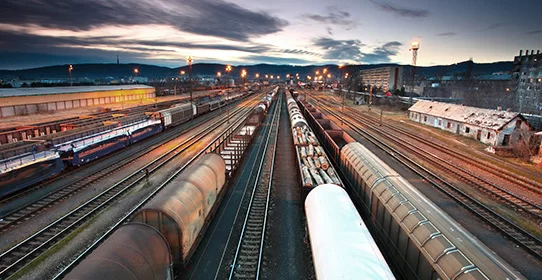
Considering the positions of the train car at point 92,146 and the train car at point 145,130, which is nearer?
the train car at point 92,146

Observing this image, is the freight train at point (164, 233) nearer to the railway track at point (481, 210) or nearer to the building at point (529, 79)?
the railway track at point (481, 210)

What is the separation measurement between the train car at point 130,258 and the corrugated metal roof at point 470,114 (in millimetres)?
39171

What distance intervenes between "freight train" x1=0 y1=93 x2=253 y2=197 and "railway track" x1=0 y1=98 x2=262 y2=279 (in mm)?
5061

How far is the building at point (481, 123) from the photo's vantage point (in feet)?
108

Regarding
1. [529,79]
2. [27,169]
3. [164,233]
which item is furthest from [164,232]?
[529,79]

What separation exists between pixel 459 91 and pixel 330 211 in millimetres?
124824

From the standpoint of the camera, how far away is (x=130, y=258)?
751cm

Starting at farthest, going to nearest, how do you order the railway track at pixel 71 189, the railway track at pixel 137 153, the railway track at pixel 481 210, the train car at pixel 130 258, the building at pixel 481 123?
the building at pixel 481 123, the railway track at pixel 137 153, the railway track at pixel 71 189, the railway track at pixel 481 210, the train car at pixel 130 258

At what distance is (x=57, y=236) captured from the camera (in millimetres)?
14453

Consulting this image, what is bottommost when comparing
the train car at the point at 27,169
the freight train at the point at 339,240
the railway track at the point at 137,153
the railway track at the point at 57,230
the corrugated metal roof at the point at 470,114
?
the railway track at the point at 57,230

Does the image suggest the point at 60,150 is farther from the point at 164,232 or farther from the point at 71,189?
the point at 164,232

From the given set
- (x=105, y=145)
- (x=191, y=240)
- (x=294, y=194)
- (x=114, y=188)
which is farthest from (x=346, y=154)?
(x=105, y=145)

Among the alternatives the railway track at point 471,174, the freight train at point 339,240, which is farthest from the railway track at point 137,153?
the railway track at point 471,174

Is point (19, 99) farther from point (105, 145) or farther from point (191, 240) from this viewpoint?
point (191, 240)
